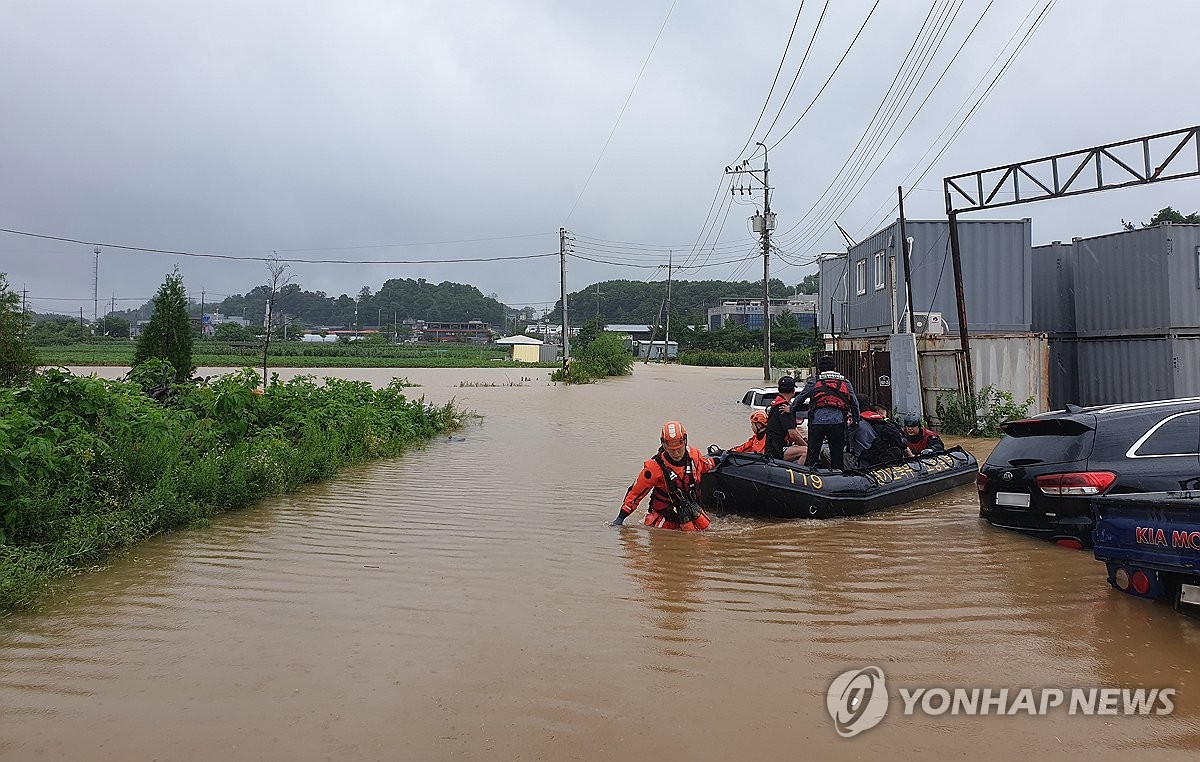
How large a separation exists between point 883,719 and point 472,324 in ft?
426

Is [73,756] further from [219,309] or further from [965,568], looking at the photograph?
[219,309]

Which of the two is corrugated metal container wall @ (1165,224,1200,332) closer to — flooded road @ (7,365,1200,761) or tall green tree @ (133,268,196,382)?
flooded road @ (7,365,1200,761)

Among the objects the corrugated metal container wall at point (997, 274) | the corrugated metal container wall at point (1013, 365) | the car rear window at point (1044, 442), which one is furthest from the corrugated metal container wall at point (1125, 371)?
the car rear window at point (1044, 442)

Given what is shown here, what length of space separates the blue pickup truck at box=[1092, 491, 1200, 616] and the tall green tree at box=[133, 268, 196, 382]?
15.4 meters

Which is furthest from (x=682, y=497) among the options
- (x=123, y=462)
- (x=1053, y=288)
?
(x=1053, y=288)

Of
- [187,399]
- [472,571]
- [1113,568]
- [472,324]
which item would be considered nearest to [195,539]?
[472,571]

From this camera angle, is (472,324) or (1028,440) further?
(472,324)

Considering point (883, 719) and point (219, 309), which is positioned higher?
point (219, 309)

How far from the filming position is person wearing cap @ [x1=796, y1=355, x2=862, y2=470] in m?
9.63

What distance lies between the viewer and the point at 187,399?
445 inches

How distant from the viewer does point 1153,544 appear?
16.5 feet

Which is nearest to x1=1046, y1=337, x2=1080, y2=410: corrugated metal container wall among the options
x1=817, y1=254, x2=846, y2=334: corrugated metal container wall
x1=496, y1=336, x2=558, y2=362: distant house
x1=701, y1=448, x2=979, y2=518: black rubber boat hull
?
x1=817, y1=254, x2=846, y2=334: corrugated metal container wall

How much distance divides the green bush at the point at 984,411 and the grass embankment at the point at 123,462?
1205cm

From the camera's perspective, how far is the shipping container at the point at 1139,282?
1652 centimetres
